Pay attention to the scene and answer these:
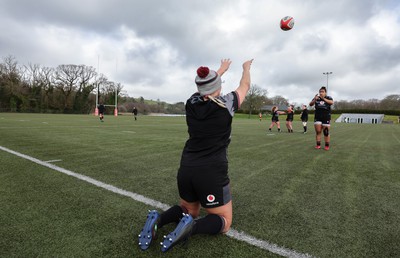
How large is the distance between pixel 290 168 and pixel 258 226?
3392 millimetres

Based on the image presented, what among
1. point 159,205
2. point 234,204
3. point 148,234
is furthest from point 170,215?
point 234,204

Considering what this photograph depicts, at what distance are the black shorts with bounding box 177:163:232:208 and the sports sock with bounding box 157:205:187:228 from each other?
0.24 meters

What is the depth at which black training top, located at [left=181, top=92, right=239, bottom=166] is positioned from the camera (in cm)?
246

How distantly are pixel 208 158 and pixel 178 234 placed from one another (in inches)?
29.5

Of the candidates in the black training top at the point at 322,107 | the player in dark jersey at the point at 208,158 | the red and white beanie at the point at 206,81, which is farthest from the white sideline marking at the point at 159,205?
the black training top at the point at 322,107

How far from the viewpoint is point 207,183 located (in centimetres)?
242

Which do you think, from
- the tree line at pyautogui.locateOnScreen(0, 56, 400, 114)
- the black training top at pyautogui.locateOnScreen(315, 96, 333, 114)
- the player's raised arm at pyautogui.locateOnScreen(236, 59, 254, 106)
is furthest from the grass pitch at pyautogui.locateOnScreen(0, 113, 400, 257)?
the tree line at pyautogui.locateOnScreen(0, 56, 400, 114)

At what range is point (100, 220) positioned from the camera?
2.93 m

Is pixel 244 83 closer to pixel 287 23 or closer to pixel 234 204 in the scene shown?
pixel 234 204

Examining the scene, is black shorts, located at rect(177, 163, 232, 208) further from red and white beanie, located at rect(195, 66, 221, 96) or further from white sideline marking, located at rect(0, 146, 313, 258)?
red and white beanie, located at rect(195, 66, 221, 96)

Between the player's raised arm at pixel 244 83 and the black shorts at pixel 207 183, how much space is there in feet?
2.40

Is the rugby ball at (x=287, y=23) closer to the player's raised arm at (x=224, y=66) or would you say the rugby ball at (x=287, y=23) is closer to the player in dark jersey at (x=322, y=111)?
the player in dark jersey at (x=322, y=111)

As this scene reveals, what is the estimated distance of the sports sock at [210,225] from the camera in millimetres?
2363

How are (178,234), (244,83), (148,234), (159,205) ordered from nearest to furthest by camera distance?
1. (178,234)
2. (148,234)
3. (244,83)
4. (159,205)
